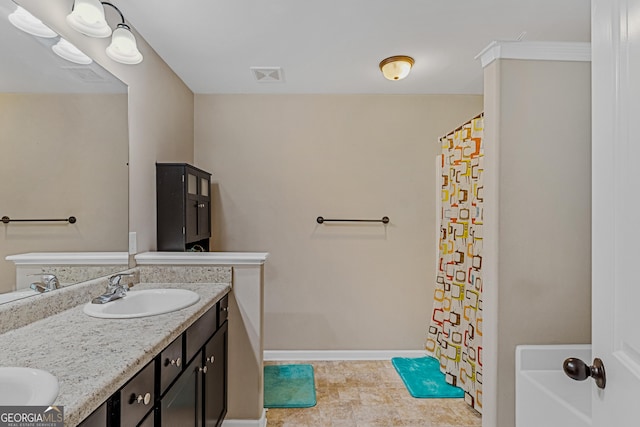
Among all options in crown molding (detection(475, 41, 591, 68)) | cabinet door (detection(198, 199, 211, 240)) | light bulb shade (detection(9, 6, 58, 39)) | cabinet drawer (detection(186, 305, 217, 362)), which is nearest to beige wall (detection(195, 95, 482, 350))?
cabinet door (detection(198, 199, 211, 240))

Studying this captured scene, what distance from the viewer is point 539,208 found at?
1.61 metres

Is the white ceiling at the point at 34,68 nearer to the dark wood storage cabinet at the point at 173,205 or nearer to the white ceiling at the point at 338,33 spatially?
the white ceiling at the point at 338,33

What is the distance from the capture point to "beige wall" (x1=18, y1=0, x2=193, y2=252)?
1807 mm

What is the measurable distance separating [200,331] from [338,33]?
6.11 ft

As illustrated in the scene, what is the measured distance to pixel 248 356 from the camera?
213 centimetres

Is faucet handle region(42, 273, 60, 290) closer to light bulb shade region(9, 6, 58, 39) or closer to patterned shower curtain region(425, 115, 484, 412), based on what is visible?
light bulb shade region(9, 6, 58, 39)

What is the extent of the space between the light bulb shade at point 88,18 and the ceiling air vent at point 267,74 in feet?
3.99

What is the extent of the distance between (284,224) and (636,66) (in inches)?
105

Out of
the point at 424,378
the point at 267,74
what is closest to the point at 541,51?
the point at 267,74

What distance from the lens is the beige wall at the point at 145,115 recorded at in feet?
5.93

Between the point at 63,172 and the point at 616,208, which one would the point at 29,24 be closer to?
the point at 63,172

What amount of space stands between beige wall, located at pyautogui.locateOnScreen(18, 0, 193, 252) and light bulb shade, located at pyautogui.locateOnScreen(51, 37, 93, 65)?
0.11 feet

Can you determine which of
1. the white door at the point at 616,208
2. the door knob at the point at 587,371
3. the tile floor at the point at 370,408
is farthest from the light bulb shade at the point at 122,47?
the tile floor at the point at 370,408

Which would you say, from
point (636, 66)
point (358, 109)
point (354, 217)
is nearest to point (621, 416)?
point (636, 66)
